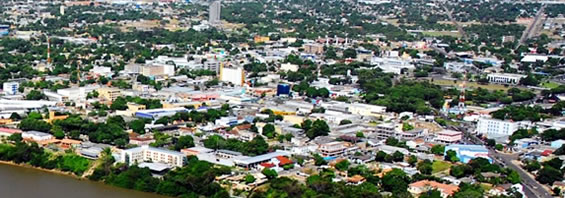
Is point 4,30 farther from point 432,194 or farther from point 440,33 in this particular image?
point 432,194

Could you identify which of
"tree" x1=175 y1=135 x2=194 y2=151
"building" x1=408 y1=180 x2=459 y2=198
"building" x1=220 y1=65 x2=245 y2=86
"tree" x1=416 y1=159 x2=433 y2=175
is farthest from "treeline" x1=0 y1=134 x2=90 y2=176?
"building" x1=220 y1=65 x2=245 y2=86

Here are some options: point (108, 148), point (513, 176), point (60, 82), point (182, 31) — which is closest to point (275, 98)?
point (60, 82)

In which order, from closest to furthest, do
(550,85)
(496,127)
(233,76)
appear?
(496,127) < (233,76) < (550,85)

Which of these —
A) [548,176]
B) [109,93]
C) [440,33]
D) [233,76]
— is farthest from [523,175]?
[440,33]

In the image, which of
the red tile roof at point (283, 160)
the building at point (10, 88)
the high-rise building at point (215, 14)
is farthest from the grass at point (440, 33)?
the red tile roof at point (283, 160)

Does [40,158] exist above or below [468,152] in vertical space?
below

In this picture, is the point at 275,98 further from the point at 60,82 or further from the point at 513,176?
the point at 513,176

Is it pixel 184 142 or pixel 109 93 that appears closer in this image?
pixel 184 142
